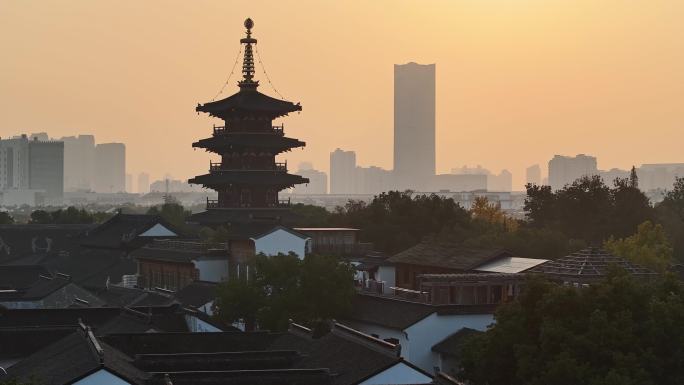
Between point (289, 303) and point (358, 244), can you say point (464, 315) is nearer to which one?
point (289, 303)

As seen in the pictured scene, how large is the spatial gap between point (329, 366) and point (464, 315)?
1486 cm

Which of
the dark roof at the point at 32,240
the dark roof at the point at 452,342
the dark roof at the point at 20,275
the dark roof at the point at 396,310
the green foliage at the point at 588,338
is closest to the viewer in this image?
the green foliage at the point at 588,338

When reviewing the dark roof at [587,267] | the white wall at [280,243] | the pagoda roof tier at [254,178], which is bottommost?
the dark roof at [587,267]

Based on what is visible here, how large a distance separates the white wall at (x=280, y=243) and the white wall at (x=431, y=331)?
16.5m

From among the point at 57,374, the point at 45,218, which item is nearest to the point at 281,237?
the point at 57,374

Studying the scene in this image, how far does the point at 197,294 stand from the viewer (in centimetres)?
6166

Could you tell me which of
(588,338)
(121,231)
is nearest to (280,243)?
(121,231)

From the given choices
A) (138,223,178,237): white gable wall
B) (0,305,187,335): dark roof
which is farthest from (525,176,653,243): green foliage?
(0,305,187,335): dark roof

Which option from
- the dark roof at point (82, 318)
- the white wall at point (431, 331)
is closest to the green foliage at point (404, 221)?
the white wall at point (431, 331)

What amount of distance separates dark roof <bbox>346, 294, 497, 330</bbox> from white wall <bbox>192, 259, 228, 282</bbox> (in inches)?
625

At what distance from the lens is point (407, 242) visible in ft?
251

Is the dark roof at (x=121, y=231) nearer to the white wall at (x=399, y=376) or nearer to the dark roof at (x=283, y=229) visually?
the dark roof at (x=283, y=229)

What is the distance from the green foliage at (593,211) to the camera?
8288 cm

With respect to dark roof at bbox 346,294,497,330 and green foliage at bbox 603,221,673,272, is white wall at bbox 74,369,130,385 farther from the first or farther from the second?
green foliage at bbox 603,221,673,272
